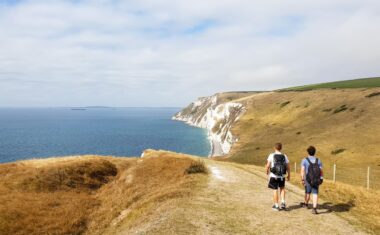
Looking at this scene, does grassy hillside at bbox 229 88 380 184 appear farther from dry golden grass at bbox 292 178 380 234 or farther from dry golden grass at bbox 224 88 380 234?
dry golden grass at bbox 292 178 380 234

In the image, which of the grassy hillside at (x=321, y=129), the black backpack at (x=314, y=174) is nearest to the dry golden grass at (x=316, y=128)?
the grassy hillside at (x=321, y=129)

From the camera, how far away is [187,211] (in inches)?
681

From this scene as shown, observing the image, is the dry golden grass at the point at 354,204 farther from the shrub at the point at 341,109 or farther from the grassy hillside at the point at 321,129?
the shrub at the point at 341,109

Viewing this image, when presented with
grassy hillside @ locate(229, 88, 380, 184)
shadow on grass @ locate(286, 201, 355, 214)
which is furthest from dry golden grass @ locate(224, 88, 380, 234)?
shadow on grass @ locate(286, 201, 355, 214)

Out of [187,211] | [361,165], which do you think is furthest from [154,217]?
[361,165]

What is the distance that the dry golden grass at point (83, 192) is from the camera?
19562 mm

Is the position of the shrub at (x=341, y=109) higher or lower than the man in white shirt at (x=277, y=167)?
higher

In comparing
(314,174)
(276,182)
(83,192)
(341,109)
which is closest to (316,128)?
(341,109)

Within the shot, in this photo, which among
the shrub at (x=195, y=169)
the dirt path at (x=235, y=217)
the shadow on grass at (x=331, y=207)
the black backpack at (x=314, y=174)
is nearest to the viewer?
the dirt path at (x=235, y=217)

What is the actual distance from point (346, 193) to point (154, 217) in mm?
12831

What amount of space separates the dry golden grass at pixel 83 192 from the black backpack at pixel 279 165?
5593mm

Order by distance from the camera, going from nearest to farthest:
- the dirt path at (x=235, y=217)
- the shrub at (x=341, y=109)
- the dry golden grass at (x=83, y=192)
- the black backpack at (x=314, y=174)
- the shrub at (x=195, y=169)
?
the dirt path at (x=235, y=217) → the black backpack at (x=314, y=174) → the dry golden grass at (x=83, y=192) → the shrub at (x=195, y=169) → the shrub at (x=341, y=109)

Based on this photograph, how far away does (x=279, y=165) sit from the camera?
17.4 m

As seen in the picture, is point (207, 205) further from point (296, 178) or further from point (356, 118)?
point (356, 118)
